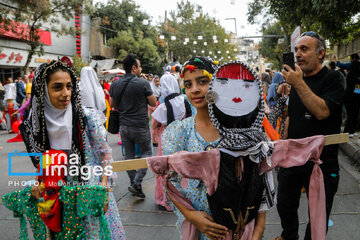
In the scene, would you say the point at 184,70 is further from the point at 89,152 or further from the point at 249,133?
the point at 89,152

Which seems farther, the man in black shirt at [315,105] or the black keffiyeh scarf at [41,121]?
the man in black shirt at [315,105]

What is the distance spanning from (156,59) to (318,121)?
29977mm

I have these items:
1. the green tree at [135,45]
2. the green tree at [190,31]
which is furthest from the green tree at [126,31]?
the green tree at [190,31]

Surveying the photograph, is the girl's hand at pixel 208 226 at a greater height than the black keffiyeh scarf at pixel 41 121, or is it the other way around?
the black keffiyeh scarf at pixel 41 121

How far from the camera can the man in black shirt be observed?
228 centimetres

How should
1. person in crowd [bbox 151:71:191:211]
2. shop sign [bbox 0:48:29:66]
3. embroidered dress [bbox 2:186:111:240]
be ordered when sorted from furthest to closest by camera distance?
shop sign [bbox 0:48:29:66], person in crowd [bbox 151:71:191:211], embroidered dress [bbox 2:186:111:240]

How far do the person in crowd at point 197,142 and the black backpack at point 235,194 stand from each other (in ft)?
0.24

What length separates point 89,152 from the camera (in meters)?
2.46

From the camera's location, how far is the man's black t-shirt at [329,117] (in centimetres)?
236

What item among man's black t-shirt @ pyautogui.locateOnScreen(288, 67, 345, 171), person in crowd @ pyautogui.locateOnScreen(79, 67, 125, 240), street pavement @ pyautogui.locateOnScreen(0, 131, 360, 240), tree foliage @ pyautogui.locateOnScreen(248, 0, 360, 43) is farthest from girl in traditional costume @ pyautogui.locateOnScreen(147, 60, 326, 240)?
tree foliage @ pyautogui.locateOnScreen(248, 0, 360, 43)

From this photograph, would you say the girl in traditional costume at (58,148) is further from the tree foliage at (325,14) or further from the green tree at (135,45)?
the green tree at (135,45)

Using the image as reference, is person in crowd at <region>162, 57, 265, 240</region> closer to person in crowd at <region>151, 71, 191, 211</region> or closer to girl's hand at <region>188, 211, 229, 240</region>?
girl's hand at <region>188, 211, 229, 240</region>

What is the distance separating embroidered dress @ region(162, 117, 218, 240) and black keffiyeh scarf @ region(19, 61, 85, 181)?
34.8 inches

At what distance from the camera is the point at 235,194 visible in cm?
152
